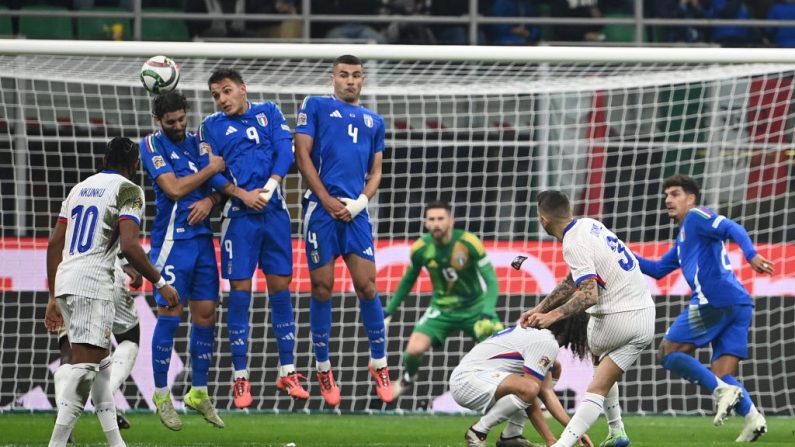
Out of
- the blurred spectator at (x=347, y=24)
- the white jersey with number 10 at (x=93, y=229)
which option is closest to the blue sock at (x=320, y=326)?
the white jersey with number 10 at (x=93, y=229)

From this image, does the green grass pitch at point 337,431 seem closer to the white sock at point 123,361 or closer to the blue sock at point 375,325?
Result: the white sock at point 123,361

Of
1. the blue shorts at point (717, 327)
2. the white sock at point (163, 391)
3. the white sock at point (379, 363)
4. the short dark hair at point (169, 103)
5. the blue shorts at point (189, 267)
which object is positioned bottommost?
the white sock at point (163, 391)

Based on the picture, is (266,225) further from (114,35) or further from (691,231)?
(114,35)

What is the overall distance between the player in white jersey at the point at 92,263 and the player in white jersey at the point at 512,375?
7.28 feet

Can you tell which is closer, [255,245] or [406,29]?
[255,245]

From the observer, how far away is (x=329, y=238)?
8.77 m

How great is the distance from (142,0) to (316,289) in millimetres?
7877

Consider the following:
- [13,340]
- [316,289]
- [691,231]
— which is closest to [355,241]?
[316,289]

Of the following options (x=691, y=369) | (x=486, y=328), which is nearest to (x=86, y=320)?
(x=486, y=328)

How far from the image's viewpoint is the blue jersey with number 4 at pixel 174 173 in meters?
8.66

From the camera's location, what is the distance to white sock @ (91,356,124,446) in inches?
284

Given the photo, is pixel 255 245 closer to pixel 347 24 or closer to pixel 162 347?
pixel 162 347

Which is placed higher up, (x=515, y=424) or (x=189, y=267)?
(x=189, y=267)

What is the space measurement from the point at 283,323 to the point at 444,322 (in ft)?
10.6
